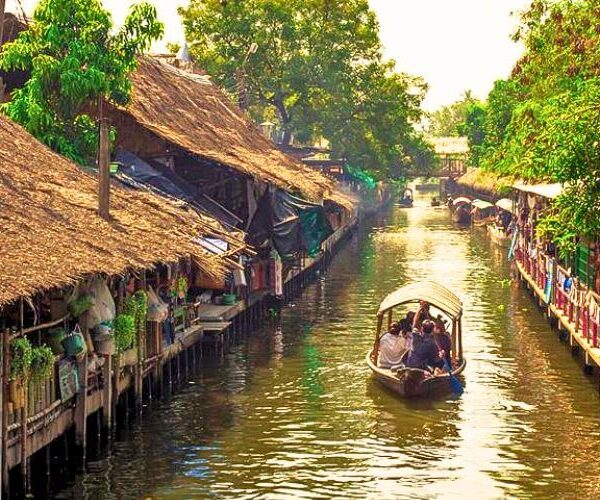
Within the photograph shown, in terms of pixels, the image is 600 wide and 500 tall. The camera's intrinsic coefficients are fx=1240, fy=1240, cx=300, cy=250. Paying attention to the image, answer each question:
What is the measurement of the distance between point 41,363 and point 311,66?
54.2m

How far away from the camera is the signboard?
56.1 ft

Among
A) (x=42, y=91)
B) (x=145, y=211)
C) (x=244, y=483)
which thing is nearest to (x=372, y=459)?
(x=244, y=483)

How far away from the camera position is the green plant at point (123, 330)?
19.1m

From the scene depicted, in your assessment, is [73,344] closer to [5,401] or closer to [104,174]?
[5,401]

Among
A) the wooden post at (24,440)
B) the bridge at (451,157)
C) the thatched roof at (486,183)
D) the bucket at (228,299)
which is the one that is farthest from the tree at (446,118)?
the wooden post at (24,440)

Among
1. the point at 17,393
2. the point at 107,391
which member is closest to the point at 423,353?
the point at 107,391

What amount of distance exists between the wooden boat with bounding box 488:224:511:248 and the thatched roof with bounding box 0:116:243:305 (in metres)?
34.0

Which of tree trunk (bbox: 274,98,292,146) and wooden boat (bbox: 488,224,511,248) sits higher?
tree trunk (bbox: 274,98,292,146)

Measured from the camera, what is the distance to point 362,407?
2219cm

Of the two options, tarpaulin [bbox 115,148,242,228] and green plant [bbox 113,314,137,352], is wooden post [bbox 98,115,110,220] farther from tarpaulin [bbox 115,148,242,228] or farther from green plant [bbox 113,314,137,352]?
tarpaulin [bbox 115,148,242,228]

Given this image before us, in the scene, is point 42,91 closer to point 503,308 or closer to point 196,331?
point 196,331

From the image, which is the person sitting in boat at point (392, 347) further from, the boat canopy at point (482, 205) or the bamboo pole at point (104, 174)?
the boat canopy at point (482, 205)

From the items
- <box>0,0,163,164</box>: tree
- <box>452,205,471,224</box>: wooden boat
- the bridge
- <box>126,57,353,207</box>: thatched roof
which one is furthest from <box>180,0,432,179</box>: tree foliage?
<box>0,0,163,164</box>: tree

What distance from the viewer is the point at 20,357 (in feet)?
49.9
